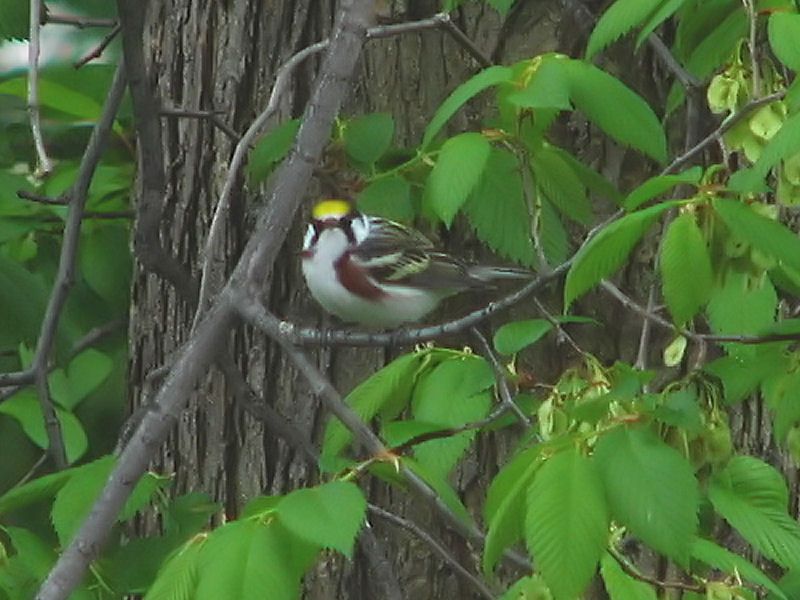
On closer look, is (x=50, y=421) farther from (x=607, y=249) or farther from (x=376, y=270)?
(x=607, y=249)

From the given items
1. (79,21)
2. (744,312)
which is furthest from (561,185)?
(79,21)

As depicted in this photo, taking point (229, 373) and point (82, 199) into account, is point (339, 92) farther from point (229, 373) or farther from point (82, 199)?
point (82, 199)

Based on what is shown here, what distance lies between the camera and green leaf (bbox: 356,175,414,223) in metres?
2.43

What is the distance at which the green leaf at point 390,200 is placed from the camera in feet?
7.98

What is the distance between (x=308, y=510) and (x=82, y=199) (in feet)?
3.89

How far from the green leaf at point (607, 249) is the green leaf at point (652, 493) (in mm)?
225

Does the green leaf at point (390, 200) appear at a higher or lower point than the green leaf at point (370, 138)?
lower

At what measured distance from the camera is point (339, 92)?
2.14 metres

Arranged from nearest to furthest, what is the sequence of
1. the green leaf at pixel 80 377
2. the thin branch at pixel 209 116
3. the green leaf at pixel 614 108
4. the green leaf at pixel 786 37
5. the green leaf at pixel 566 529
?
the green leaf at pixel 566 529
the green leaf at pixel 786 37
the green leaf at pixel 614 108
the thin branch at pixel 209 116
the green leaf at pixel 80 377

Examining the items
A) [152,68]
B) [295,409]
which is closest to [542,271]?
[295,409]

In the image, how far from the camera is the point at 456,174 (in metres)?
1.98

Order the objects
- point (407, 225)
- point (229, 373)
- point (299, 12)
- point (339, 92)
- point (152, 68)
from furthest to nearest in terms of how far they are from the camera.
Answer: point (152, 68) → point (299, 12) → point (407, 225) → point (229, 373) → point (339, 92)

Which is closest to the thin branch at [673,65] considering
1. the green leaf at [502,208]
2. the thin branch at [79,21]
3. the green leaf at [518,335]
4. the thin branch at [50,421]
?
the green leaf at [502,208]

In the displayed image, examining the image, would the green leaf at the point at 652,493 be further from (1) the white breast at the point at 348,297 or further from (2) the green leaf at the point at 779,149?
(1) the white breast at the point at 348,297
